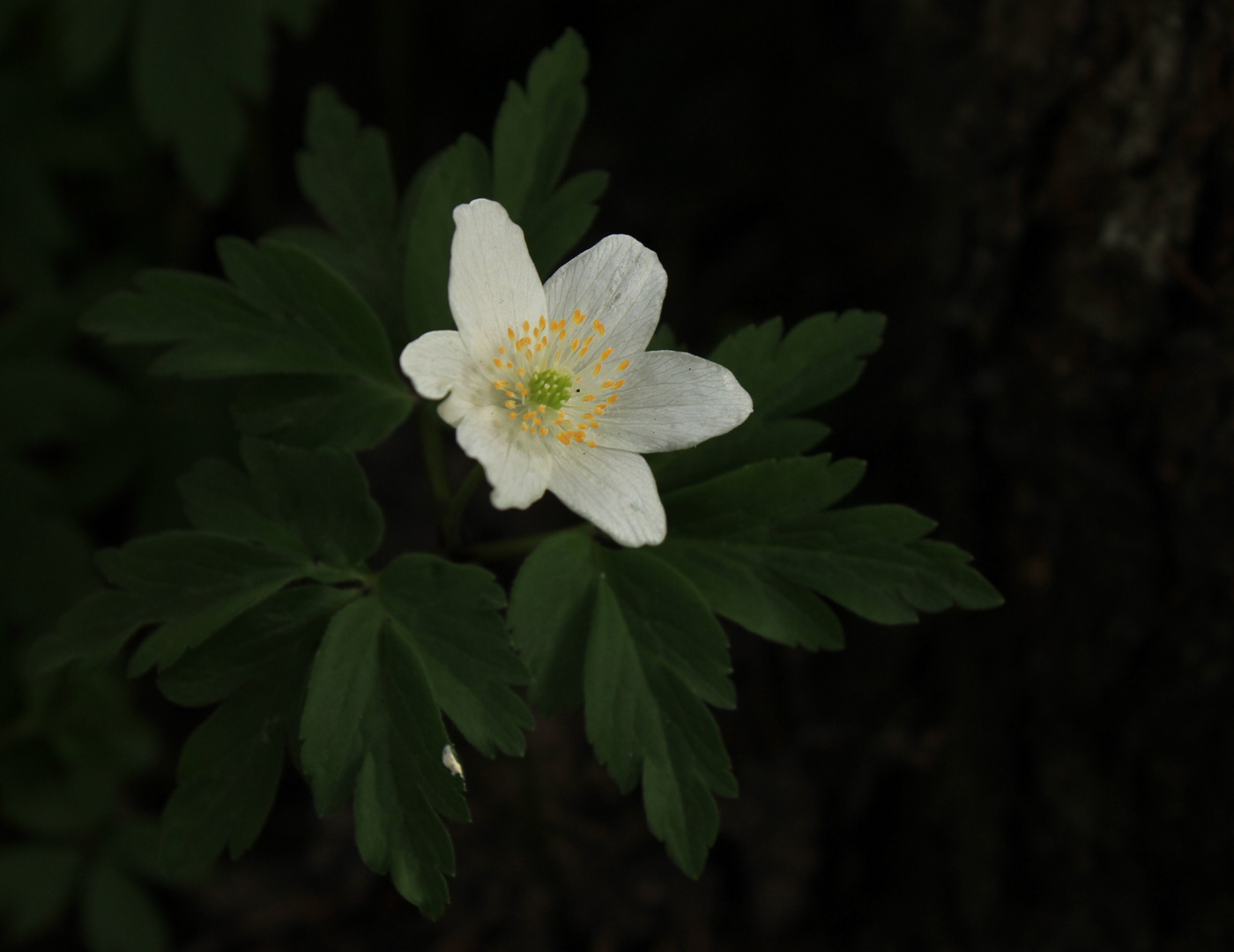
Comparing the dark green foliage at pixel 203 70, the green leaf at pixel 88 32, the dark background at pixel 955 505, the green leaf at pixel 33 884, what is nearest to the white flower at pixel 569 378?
the dark background at pixel 955 505

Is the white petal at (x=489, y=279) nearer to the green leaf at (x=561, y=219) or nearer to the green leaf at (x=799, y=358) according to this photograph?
the green leaf at (x=561, y=219)

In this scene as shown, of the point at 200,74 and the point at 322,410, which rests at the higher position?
the point at 200,74

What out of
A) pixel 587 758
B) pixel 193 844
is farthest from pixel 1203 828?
pixel 193 844

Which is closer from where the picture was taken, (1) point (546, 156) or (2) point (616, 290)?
(2) point (616, 290)

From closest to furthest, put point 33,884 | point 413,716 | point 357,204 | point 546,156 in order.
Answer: point 413,716 < point 546,156 < point 357,204 < point 33,884

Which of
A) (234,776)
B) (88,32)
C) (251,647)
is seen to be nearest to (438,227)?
(251,647)

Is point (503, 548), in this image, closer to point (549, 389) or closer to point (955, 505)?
point (549, 389)

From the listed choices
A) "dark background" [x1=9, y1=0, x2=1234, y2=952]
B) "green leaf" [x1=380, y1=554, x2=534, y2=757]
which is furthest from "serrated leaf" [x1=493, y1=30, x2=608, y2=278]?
"dark background" [x1=9, y1=0, x2=1234, y2=952]

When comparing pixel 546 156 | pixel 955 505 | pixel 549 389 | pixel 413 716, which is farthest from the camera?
pixel 955 505
